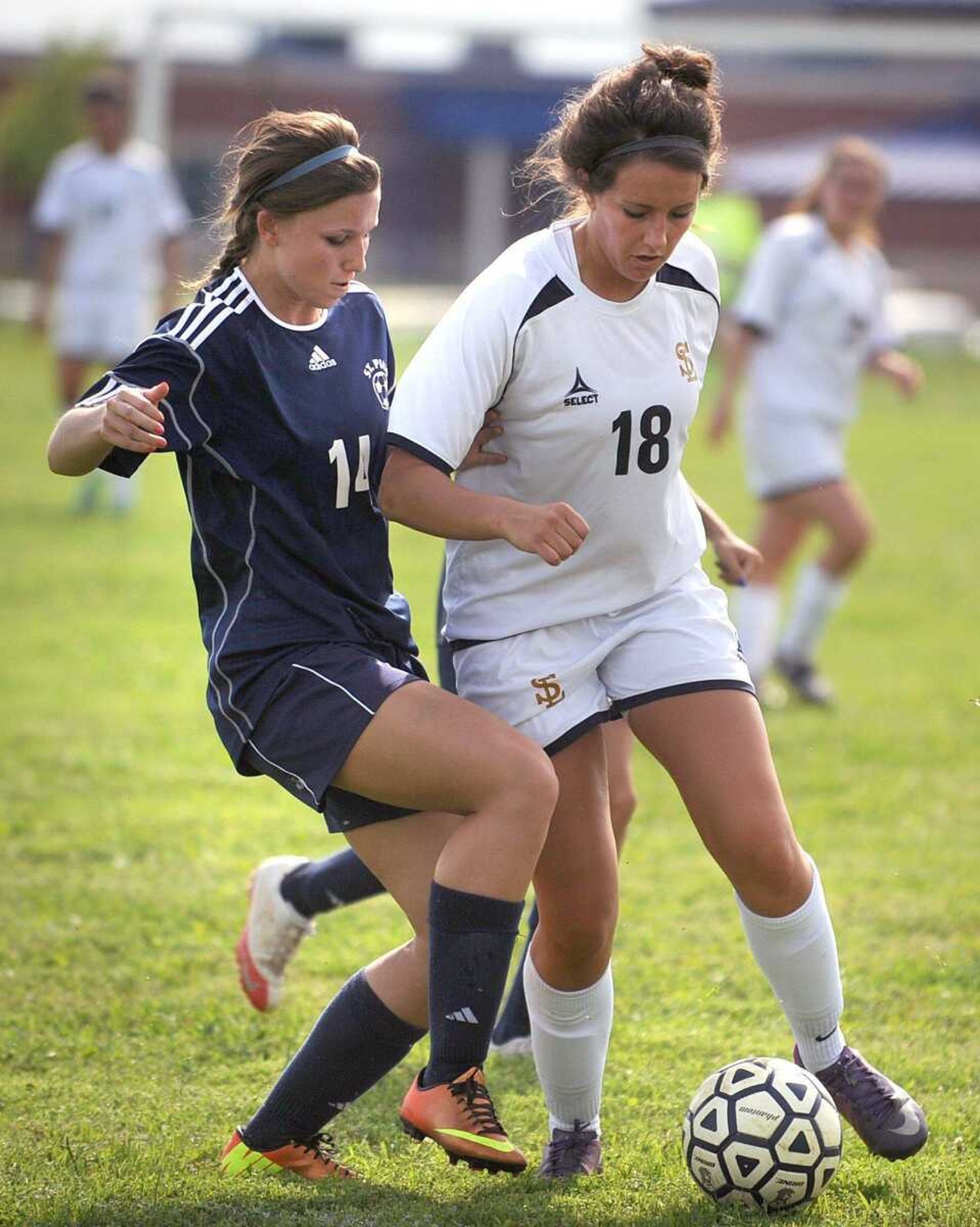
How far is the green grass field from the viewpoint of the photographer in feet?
10.8

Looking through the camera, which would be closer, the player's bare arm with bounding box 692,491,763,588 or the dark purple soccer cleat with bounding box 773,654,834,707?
the player's bare arm with bounding box 692,491,763,588

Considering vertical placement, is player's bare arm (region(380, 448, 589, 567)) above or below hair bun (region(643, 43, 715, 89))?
below

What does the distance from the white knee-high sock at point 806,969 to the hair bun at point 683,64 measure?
1511 mm

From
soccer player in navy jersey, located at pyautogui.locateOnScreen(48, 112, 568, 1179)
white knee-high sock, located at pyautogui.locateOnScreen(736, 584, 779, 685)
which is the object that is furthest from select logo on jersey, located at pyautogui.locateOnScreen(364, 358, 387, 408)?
white knee-high sock, located at pyautogui.locateOnScreen(736, 584, 779, 685)

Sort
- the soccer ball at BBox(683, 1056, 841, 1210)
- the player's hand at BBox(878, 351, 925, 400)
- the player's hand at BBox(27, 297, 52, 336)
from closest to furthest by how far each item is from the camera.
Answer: the soccer ball at BBox(683, 1056, 841, 1210)
the player's hand at BBox(878, 351, 925, 400)
the player's hand at BBox(27, 297, 52, 336)

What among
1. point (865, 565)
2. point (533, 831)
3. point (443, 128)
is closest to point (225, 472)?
point (533, 831)

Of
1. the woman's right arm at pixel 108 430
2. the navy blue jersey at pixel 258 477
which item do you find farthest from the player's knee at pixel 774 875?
the woman's right arm at pixel 108 430

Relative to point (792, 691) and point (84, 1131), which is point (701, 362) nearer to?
point (84, 1131)

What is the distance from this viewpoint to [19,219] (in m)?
43.2

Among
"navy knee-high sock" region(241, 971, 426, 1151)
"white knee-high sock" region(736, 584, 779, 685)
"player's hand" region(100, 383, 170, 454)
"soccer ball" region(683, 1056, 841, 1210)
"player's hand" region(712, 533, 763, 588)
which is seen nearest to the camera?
"player's hand" region(100, 383, 170, 454)

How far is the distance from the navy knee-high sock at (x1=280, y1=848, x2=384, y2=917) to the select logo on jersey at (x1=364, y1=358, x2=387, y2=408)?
1219 mm

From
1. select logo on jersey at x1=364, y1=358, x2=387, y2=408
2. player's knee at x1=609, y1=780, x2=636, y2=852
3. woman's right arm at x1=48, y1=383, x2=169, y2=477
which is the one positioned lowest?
player's knee at x1=609, y1=780, x2=636, y2=852

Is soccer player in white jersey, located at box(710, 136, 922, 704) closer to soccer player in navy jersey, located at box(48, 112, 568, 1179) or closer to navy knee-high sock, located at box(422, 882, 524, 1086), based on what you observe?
soccer player in navy jersey, located at box(48, 112, 568, 1179)

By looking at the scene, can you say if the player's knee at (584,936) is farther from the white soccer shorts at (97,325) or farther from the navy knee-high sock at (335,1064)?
the white soccer shorts at (97,325)
